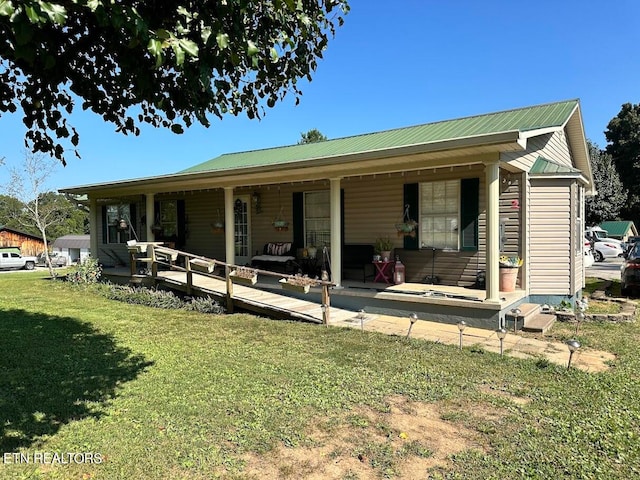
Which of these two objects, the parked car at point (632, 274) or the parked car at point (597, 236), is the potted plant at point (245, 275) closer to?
the parked car at point (632, 274)

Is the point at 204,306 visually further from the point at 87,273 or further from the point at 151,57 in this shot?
the point at 151,57

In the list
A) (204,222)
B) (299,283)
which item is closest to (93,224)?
(204,222)

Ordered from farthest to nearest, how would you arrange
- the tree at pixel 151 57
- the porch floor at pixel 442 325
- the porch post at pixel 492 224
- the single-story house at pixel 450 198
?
the single-story house at pixel 450 198 → the porch post at pixel 492 224 → the porch floor at pixel 442 325 → the tree at pixel 151 57

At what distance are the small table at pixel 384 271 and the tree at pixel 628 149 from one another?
34.7 metres

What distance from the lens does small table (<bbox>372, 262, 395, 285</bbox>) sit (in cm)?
848

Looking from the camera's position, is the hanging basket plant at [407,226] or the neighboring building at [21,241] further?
the neighboring building at [21,241]

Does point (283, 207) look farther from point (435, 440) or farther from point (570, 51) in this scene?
point (570, 51)

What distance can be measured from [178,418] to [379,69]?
13170mm

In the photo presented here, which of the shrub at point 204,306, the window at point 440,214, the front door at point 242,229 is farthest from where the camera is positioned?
the front door at point 242,229

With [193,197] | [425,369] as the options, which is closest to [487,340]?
[425,369]

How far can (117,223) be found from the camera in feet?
43.7

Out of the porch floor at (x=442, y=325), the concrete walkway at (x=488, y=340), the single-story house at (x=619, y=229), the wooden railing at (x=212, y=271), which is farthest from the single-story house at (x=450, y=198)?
the single-story house at (x=619, y=229)

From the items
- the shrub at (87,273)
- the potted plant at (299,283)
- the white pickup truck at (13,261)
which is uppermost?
the potted plant at (299,283)

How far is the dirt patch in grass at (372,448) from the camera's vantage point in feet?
8.62
